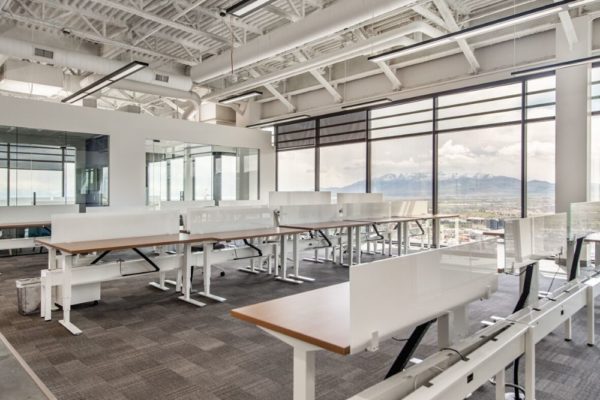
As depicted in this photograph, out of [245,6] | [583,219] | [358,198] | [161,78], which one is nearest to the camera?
[583,219]

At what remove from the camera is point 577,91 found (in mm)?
6035

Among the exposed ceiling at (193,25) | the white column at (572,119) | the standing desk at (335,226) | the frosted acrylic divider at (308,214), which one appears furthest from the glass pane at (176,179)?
the white column at (572,119)

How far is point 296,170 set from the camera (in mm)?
11375

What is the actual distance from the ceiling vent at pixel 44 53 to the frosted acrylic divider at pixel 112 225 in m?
4.20

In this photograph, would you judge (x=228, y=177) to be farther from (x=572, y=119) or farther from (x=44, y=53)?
(x=572, y=119)

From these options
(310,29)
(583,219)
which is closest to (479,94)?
(310,29)

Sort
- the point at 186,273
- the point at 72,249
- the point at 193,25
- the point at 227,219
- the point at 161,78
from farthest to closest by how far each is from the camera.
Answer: the point at 161,78 < the point at 193,25 < the point at 227,219 < the point at 186,273 < the point at 72,249

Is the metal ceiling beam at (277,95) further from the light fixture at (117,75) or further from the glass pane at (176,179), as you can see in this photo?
the light fixture at (117,75)

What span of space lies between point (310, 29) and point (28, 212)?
238 inches

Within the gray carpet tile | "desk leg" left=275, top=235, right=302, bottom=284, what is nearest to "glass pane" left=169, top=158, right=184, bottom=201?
"desk leg" left=275, top=235, right=302, bottom=284

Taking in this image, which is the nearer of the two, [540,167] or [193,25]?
[540,167]

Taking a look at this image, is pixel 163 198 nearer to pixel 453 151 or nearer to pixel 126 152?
pixel 126 152

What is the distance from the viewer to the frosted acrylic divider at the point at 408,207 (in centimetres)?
784

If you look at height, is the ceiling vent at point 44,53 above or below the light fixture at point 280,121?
above
